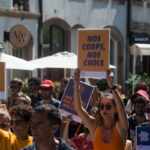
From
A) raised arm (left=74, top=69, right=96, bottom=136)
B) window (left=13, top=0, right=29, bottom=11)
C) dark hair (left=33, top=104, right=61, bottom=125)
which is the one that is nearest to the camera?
dark hair (left=33, top=104, right=61, bottom=125)

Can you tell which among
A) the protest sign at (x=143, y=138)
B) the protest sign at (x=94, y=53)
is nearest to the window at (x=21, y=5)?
the protest sign at (x=94, y=53)

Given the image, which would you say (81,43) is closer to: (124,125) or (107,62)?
(107,62)

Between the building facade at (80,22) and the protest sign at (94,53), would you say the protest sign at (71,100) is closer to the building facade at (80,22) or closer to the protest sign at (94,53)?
the protest sign at (94,53)

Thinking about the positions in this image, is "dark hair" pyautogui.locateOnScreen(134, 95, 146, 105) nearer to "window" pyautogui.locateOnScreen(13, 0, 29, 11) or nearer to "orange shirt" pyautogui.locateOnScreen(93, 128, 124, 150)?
"orange shirt" pyautogui.locateOnScreen(93, 128, 124, 150)

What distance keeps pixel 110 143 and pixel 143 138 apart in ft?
2.19

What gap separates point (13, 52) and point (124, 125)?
1919 centimetres

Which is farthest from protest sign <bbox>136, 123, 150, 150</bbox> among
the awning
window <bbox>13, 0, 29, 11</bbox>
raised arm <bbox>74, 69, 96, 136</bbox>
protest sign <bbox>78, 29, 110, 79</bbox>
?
window <bbox>13, 0, 29, 11</bbox>

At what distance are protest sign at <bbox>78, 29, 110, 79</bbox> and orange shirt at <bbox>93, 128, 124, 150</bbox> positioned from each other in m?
2.01

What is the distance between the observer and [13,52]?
2602 cm

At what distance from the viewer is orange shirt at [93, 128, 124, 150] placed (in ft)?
22.7

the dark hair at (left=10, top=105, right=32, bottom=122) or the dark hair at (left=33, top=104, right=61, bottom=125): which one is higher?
the dark hair at (left=33, top=104, right=61, bottom=125)

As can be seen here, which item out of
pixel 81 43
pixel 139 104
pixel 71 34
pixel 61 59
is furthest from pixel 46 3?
pixel 139 104

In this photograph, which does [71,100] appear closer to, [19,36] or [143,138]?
[143,138]

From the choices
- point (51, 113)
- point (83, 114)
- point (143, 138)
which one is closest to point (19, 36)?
point (83, 114)
